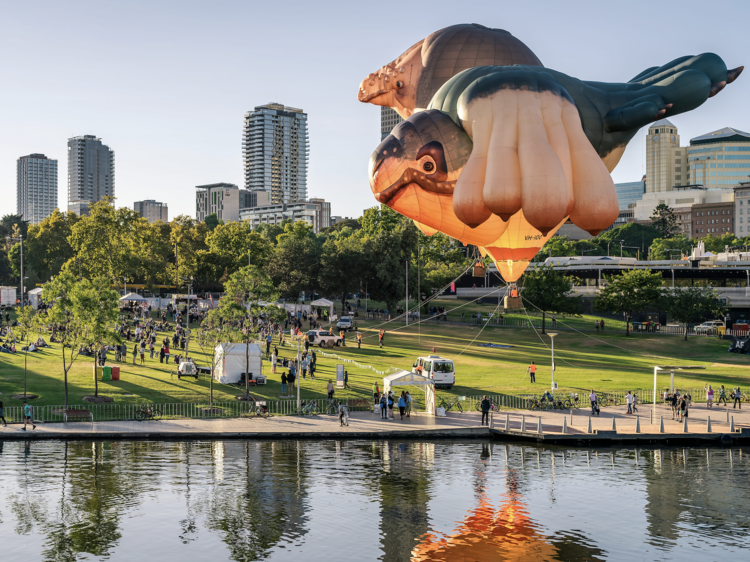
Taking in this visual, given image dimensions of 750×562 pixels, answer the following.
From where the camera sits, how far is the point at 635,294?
279 ft

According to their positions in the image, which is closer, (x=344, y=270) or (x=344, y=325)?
(x=344, y=325)

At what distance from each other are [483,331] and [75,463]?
54.1 meters

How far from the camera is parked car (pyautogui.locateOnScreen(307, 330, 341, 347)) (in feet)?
216

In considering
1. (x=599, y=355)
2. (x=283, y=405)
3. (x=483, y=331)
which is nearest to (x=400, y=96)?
(x=283, y=405)

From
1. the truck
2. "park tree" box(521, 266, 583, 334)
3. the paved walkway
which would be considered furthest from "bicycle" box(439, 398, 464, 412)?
the truck

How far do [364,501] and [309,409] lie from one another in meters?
16.4

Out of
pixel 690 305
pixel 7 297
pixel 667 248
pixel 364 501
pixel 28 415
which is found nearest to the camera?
pixel 364 501

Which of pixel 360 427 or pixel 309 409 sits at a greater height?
pixel 309 409

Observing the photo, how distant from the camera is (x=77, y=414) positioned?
4097cm

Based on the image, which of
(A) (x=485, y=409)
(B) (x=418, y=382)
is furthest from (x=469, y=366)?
(A) (x=485, y=409)

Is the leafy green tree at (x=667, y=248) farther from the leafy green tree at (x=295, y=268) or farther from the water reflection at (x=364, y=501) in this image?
the water reflection at (x=364, y=501)

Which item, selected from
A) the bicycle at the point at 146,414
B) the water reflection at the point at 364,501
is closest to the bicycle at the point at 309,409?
the water reflection at the point at 364,501

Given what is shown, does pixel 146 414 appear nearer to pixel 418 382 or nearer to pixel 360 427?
pixel 360 427

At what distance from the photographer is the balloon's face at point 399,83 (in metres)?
26.9
